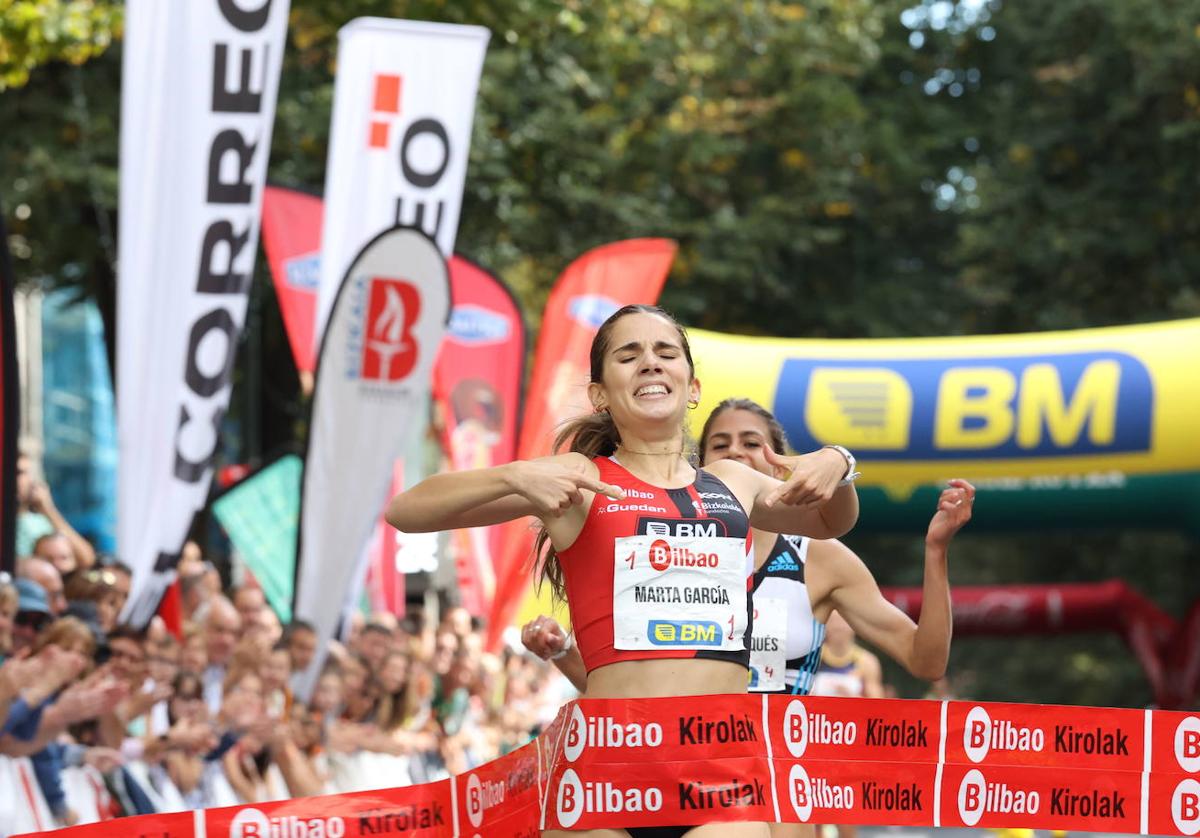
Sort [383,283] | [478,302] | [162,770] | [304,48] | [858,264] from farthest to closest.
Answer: [858,264]
[304,48]
[478,302]
[383,283]
[162,770]

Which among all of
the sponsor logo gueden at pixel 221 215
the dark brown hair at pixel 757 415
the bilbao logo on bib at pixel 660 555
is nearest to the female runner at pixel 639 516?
the bilbao logo on bib at pixel 660 555

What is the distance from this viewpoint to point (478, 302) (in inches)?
595

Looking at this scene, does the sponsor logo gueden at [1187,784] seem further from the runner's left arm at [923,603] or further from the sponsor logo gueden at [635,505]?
the sponsor logo gueden at [635,505]

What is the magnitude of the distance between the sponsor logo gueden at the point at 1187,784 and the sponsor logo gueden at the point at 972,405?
12579 millimetres

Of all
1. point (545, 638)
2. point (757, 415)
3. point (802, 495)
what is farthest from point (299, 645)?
point (802, 495)

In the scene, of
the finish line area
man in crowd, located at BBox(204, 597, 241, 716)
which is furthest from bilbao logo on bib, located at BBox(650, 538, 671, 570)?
man in crowd, located at BBox(204, 597, 241, 716)

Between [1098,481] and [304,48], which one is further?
[304,48]

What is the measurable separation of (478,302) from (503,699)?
304 centimetres

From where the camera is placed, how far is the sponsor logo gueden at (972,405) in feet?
57.5

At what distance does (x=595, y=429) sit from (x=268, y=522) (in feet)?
28.2

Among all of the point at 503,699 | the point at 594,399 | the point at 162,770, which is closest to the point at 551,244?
the point at 503,699

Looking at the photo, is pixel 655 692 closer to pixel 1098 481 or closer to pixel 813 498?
A: pixel 813 498

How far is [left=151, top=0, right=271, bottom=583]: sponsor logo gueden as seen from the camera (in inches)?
405

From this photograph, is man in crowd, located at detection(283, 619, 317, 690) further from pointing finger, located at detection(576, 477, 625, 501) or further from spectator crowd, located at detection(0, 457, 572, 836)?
pointing finger, located at detection(576, 477, 625, 501)
